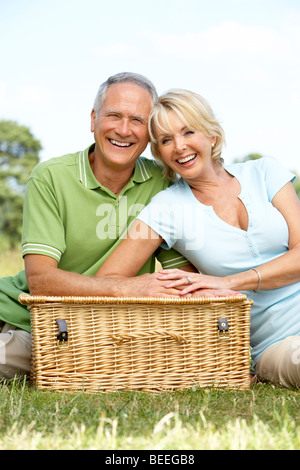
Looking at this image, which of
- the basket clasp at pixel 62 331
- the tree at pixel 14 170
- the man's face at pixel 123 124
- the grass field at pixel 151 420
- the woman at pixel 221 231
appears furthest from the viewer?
the tree at pixel 14 170

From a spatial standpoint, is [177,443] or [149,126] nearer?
[177,443]

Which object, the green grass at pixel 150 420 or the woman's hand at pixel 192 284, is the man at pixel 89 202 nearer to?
the woman's hand at pixel 192 284

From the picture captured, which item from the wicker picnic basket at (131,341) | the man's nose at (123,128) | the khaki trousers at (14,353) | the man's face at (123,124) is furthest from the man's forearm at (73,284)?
the man's nose at (123,128)

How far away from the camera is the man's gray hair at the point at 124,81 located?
11.5ft

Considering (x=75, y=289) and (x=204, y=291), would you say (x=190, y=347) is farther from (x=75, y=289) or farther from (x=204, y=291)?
(x=75, y=289)

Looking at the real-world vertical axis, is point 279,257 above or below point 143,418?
above

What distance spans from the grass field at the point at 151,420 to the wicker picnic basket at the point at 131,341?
0.38ft

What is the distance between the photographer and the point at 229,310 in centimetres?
311

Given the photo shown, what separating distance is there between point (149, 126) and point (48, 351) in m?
1.41

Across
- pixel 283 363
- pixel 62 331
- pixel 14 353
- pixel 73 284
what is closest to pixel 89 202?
pixel 73 284

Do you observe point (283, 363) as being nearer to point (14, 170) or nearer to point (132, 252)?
point (132, 252)
